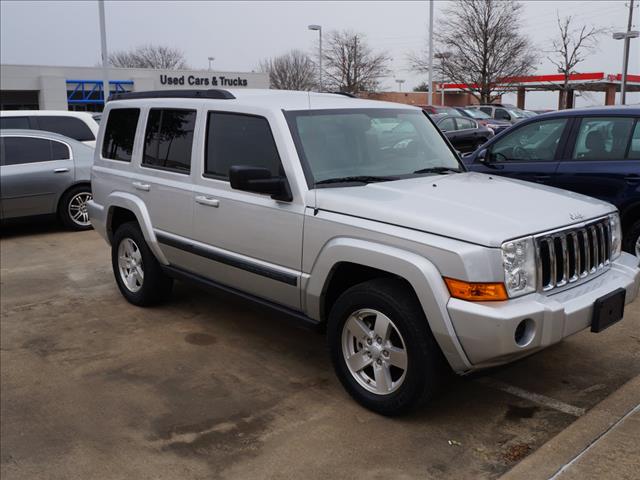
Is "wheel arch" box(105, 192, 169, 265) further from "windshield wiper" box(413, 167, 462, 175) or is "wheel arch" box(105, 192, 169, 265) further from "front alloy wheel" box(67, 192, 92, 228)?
"front alloy wheel" box(67, 192, 92, 228)

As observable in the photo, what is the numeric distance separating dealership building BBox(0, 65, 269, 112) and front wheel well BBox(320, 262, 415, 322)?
120 feet

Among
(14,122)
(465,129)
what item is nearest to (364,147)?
(14,122)

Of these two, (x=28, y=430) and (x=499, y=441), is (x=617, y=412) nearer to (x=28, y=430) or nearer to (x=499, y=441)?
(x=499, y=441)

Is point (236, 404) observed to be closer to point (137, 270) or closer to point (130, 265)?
point (137, 270)

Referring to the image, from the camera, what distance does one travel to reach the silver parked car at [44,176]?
9.41 m

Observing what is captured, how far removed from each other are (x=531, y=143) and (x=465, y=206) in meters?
3.54

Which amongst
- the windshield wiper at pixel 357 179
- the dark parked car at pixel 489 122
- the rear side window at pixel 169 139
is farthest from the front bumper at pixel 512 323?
the dark parked car at pixel 489 122

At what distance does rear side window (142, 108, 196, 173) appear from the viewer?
5.24 m

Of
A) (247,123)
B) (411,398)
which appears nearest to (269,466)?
(411,398)

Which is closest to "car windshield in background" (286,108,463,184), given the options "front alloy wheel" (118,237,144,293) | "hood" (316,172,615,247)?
"hood" (316,172,615,247)

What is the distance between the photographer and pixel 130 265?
20.4 feet

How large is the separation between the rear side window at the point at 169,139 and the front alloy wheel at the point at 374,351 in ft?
6.73

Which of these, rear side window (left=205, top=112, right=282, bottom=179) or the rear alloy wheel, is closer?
rear side window (left=205, top=112, right=282, bottom=179)

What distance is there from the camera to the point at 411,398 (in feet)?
12.0
